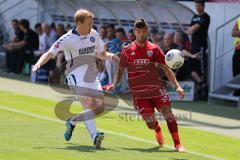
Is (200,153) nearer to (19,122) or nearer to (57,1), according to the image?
(19,122)

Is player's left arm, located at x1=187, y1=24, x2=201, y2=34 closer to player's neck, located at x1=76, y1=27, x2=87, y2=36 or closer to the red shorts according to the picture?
the red shorts

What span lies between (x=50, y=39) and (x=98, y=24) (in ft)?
5.27

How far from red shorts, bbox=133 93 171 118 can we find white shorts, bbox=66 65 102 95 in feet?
2.18

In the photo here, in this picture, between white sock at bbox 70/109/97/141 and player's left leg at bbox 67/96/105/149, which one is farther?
white sock at bbox 70/109/97/141

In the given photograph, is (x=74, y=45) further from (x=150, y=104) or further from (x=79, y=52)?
(x=150, y=104)

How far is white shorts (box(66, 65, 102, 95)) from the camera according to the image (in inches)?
442

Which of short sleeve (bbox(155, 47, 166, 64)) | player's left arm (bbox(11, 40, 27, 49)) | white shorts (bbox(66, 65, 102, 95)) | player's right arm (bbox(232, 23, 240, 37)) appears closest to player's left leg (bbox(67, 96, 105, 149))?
white shorts (bbox(66, 65, 102, 95))

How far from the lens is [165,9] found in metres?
20.8

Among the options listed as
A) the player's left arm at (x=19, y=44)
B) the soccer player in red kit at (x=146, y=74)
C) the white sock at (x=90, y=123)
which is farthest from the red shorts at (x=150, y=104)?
the player's left arm at (x=19, y=44)

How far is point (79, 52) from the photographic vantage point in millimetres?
11172

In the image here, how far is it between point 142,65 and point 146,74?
258 mm

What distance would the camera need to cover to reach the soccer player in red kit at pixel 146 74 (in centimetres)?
1121

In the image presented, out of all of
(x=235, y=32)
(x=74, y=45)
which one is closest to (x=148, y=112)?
(x=74, y=45)

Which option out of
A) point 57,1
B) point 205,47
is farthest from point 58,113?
point 57,1
